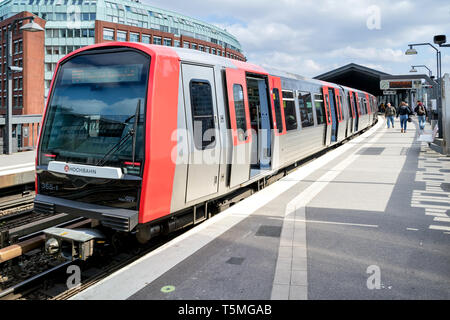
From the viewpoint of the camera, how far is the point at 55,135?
571 cm

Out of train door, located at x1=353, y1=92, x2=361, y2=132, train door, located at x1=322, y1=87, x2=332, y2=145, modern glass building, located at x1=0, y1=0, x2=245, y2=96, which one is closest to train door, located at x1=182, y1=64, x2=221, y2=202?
train door, located at x1=322, y1=87, x2=332, y2=145

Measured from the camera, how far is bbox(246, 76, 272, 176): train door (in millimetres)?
8477

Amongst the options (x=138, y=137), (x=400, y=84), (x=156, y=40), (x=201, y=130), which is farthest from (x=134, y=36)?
(x=138, y=137)

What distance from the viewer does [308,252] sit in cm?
487

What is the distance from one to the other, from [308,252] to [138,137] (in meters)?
2.52

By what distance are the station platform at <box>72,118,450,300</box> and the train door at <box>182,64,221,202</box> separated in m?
0.62

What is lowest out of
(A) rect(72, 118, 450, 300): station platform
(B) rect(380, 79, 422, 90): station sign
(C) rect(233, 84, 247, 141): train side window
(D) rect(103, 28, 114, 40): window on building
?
(A) rect(72, 118, 450, 300): station platform

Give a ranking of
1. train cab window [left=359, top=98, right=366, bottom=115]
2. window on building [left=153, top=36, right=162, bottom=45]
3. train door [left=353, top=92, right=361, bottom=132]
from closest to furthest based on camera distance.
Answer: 1. train door [left=353, top=92, right=361, bottom=132]
2. train cab window [left=359, top=98, right=366, bottom=115]
3. window on building [left=153, top=36, right=162, bottom=45]

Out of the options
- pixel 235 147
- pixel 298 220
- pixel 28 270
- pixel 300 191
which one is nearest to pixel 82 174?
pixel 28 270

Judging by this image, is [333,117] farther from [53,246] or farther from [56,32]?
[56,32]

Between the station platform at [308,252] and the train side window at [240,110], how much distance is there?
4.31 feet

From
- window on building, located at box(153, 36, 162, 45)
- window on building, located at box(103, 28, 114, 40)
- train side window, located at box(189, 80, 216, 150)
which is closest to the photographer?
train side window, located at box(189, 80, 216, 150)

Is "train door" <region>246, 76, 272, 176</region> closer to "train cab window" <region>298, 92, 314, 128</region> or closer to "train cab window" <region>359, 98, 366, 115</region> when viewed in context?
"train cab window" <region>298, 92, 314, 128</region>

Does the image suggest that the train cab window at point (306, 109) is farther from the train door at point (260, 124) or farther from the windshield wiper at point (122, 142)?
the windshield wiper at point (122, 142)
